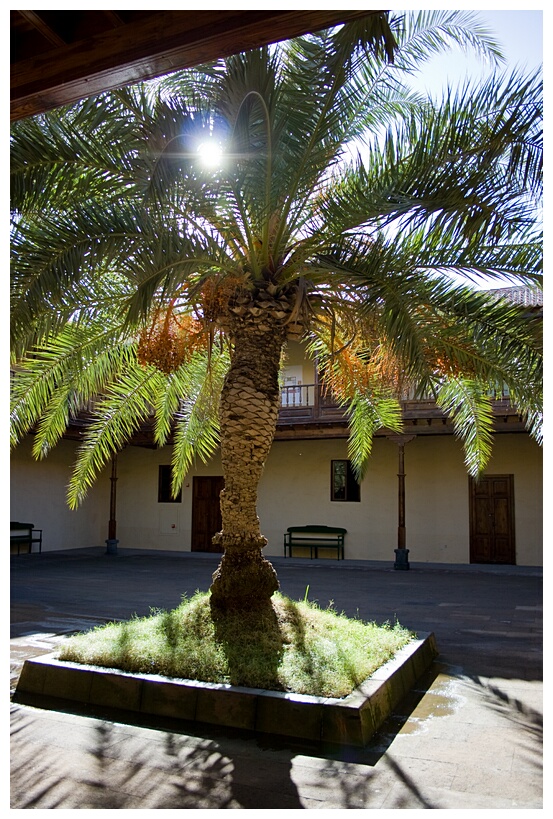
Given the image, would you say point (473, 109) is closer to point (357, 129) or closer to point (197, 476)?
point (357, 129)

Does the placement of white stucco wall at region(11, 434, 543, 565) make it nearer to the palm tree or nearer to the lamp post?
the lamp post

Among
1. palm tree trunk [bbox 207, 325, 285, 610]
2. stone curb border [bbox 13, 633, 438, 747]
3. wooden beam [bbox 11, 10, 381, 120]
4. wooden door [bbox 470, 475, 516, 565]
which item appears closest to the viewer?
wooden beam [bbox 11, 10, 381, 120]

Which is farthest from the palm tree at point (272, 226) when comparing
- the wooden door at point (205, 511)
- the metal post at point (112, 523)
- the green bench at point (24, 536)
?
the wooden door at point (205, 511)

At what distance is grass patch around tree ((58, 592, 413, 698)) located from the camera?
527cm

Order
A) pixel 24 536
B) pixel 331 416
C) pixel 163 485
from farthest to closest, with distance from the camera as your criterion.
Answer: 1. pixel 163 485
2. pixel 24 536
3. pixel 331 416

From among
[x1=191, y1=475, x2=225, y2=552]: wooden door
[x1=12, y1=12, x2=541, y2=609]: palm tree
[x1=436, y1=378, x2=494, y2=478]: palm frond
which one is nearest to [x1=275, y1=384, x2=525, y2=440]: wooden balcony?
[x1=191, y1=475, x2=225, y2=552]: wooden door

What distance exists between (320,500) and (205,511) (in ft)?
12.7

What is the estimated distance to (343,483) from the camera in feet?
64.1

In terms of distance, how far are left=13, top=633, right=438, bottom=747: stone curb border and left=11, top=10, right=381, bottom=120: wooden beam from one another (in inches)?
159

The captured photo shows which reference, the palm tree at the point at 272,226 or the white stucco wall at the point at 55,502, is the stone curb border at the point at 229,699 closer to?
the palm tree at the point at 272,226

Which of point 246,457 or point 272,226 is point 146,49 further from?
point 246,457

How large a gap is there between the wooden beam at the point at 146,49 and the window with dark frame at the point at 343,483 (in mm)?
17354

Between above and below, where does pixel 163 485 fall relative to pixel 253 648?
above

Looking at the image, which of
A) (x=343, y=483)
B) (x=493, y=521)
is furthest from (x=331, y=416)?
(x=493, y=521)
